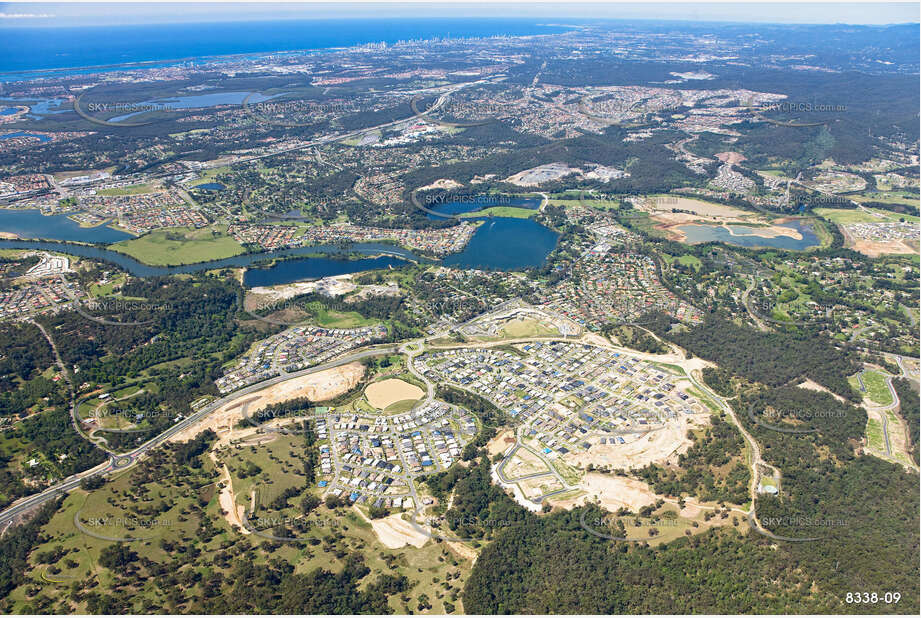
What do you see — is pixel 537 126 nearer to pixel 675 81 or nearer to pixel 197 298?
pixel 675 81

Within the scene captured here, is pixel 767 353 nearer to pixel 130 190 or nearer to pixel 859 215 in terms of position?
pixel 859 215

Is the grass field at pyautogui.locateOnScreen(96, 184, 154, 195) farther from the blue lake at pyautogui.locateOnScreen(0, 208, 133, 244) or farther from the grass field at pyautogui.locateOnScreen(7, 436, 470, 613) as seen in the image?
the grass field at pyautogui.locateOnScreen(7, 436, 470, 613)

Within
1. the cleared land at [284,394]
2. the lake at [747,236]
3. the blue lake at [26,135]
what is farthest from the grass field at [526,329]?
the blue lake at [26,135]

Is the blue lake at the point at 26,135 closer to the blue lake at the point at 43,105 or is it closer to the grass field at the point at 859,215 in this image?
the blue lake at the point at 43,105

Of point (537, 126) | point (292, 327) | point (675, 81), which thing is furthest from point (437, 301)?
point (675, 81)

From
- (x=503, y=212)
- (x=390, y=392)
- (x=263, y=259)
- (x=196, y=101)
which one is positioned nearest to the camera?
(x=390, y=392)

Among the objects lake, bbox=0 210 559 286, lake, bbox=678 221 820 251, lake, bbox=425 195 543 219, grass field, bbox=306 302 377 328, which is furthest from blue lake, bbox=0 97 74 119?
lake, bbox=678 221 820 251

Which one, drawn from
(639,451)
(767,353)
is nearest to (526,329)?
(639,451)
